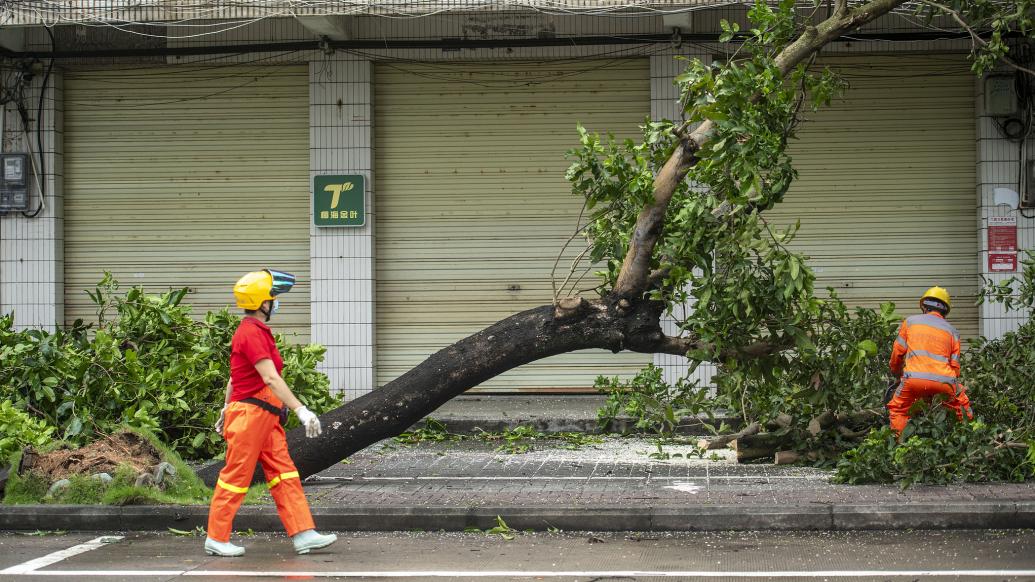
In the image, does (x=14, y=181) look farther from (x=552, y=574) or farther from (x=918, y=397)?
(x=918, y=397)

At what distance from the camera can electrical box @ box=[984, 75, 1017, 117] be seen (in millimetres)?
13125

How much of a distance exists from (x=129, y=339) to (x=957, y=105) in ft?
31.6

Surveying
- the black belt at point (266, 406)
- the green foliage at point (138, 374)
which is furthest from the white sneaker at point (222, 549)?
the green foliage at point (138, 374)

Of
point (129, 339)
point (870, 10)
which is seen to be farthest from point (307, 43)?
point (870, 10)

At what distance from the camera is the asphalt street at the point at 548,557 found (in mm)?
6570

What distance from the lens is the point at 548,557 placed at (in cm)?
711

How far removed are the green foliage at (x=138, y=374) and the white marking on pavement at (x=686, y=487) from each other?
11.3 feet

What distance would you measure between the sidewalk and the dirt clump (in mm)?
523

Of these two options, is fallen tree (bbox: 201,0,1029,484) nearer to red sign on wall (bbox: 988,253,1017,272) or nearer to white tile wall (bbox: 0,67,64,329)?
red sign on wall (bbox: 988,253,1017,272)

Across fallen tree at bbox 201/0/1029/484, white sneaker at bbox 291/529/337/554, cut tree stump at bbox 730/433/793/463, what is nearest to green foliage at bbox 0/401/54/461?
fallen tree at bbox 201/0/1029/484

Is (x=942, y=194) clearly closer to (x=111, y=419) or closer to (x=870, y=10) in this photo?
(x=870, y=10)

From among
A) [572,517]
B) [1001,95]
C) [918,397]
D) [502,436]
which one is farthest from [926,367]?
[1001,95]

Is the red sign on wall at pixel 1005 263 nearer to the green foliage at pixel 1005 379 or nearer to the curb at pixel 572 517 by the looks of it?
the green foliage at pixel 1005 379

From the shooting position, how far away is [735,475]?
372 inches
